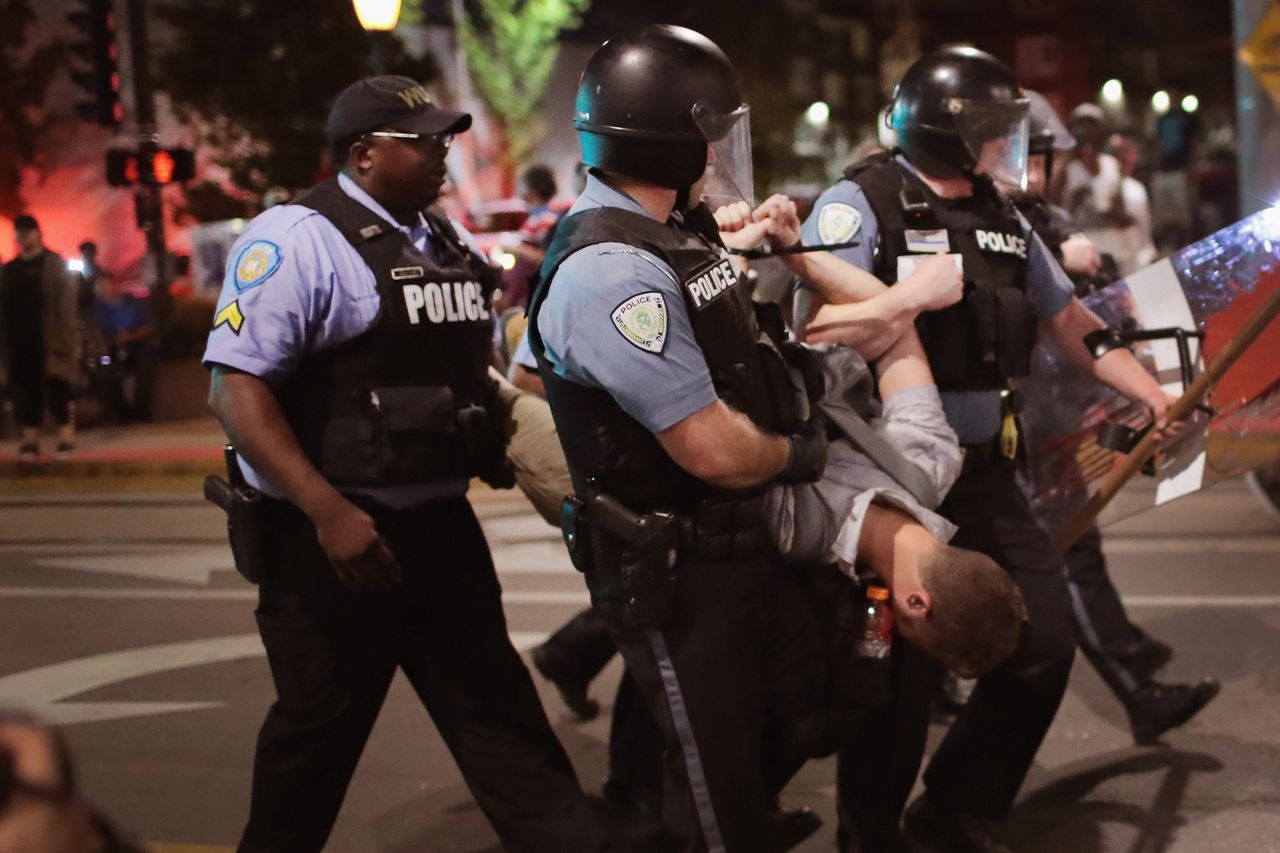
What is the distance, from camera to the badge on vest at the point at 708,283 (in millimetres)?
2543

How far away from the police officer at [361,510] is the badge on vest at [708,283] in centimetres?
86

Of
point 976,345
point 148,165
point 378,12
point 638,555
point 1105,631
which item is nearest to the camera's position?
point 638,555

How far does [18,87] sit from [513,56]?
45.4ft

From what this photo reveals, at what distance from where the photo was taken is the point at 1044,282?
3891 millimetres

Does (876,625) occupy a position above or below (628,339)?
below

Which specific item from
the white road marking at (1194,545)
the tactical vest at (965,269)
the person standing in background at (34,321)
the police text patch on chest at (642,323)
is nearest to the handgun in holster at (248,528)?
the police text patch on chest at (642,323)

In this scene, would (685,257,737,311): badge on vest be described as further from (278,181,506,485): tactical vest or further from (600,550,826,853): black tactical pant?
(278,181,506,485): tactical vest

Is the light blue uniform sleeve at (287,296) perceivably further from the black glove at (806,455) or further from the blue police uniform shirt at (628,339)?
the black glove at (806,455)

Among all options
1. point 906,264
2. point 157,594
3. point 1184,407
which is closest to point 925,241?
point 906,264

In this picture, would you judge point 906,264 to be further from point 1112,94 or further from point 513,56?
point 1112,94

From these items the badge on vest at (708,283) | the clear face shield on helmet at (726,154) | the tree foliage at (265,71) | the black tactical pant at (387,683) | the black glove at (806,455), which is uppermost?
the tree foliage at (265,71)

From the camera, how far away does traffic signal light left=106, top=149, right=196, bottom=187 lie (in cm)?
1338

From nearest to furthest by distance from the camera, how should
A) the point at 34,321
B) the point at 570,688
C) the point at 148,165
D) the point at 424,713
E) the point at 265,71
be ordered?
1. the point at 570,688
2. the point at 424,713
3. the point at 34,321
4. the point at 148,165
5. the point at 265,71

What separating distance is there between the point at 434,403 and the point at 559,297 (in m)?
0.77
